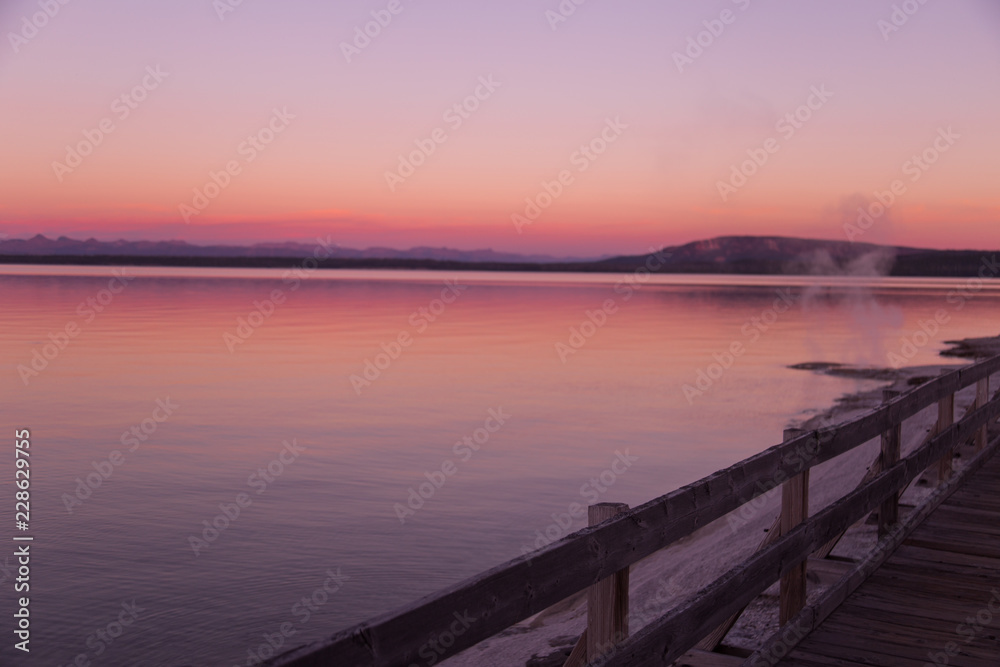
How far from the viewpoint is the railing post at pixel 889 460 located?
5941 mm

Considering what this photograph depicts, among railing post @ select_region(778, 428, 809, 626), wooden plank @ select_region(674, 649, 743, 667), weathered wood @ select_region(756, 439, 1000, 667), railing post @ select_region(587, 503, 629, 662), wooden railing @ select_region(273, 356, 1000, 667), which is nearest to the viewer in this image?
wooden railing @ select_region(273, 356, 1000, 667)

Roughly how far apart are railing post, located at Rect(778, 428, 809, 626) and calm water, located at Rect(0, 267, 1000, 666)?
16.0 feet

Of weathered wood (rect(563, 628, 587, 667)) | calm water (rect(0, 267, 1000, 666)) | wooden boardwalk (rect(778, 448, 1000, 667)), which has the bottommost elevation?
calm water (rect(0, 267, 1000, 666))

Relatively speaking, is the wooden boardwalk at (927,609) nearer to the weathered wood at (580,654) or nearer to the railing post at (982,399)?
the weathered wood at (580,654)

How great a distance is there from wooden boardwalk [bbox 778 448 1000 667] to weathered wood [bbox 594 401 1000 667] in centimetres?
50

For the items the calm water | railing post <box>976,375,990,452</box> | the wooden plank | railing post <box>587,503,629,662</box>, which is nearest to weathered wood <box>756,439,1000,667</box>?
the wooden plank

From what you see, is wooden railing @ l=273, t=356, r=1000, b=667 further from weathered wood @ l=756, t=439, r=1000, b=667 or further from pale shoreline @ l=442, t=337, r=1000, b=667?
pale shoreline @ l=442, t=337, r=1000, b=667

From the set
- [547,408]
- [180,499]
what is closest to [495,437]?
[547,408]

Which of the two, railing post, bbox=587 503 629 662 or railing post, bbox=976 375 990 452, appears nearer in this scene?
railing post, bbox=587 503 629 662

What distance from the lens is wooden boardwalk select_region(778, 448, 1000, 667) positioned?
4.45 m

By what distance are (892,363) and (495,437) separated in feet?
69.4

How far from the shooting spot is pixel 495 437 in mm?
17906

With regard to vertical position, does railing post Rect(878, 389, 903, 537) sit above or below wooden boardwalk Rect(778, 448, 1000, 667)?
above

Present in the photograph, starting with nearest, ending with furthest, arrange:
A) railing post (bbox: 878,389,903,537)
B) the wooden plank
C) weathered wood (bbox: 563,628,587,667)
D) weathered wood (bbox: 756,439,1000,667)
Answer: weathered wood (bbox: 563,628,587,667)
the wooden plank
weathered wood (bbox: 756,439,1000,667)
railing post (bbox: 878,389,903,537)
